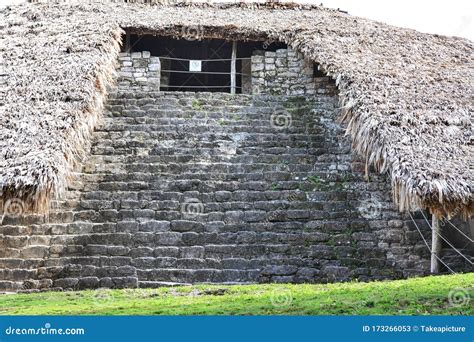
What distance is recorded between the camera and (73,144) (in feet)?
26.3

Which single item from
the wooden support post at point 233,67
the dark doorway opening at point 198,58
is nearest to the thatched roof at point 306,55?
the wooden support post at point 233,67

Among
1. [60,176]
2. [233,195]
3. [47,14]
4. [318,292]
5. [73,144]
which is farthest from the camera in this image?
[47,14]

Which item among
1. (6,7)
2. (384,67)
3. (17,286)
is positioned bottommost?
(17,286)

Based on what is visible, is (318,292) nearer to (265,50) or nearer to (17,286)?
(17,286)

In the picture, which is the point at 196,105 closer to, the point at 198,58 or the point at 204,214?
the point at 204,214

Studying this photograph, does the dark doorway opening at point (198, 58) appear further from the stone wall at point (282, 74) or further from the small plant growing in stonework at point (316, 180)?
the small plant growing in stonework at point (316, 180)

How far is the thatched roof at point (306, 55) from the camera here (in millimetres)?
7246

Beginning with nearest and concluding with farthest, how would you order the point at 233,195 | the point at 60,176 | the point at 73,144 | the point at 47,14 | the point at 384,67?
1. the point at 60,176
2. the point at 73,144
3. the point at 233,195
4. the point at 384,67
5. the point at 47,14

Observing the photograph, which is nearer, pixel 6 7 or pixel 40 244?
pixel 40 244

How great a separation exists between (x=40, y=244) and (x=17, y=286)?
2.15 ft

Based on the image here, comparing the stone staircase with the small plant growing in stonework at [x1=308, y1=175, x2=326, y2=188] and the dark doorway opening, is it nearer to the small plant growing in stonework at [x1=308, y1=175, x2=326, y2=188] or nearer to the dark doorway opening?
the small plant growing in stonework at [x1=308, y1=175, x2=326, y2=188]

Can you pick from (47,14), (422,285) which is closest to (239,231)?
(422,285)

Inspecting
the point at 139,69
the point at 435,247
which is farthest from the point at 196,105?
the point at 435,247

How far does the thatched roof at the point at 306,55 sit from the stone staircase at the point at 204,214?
698 mm
